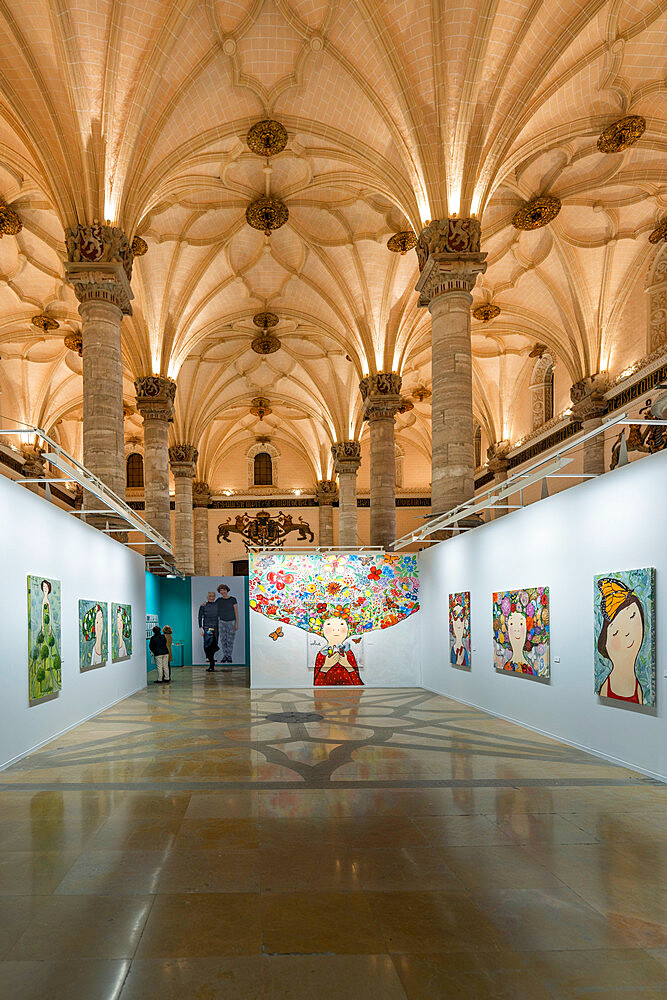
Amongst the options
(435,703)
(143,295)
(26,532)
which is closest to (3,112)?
(143,295)

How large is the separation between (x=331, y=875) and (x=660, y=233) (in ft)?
68.8

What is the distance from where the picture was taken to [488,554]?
11266mm

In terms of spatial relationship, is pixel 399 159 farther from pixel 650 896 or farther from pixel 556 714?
pixel 650 896

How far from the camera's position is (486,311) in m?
24.3

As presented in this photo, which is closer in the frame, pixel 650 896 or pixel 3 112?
pixel 650 896

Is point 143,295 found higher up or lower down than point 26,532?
higher up

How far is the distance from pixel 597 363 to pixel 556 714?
16.7m

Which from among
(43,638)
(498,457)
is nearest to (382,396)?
(498,457)

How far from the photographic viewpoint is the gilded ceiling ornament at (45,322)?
2440 cm

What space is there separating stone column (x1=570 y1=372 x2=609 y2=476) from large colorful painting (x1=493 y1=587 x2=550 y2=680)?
494 inches

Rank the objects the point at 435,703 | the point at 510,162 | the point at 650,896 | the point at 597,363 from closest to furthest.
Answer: the point at 650,896, the point at 435,703, the point at 510,162, the point at 597,363

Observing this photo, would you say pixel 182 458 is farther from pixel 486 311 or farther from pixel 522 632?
pixel 522 632

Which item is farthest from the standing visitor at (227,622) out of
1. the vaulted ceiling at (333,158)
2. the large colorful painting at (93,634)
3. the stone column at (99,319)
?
the large colorful painting at (93,634)

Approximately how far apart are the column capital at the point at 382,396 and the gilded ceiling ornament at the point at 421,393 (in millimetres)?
11201
